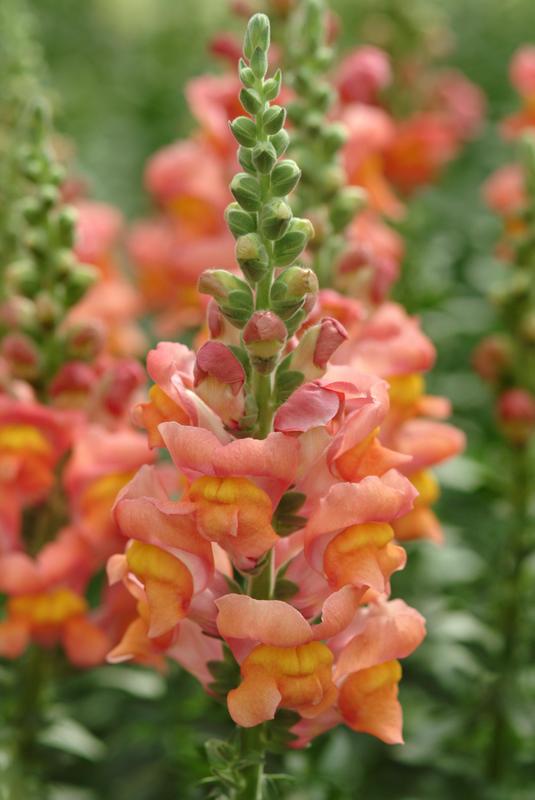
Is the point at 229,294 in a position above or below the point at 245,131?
below

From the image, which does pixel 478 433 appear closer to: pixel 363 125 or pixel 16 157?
pixel 363 125

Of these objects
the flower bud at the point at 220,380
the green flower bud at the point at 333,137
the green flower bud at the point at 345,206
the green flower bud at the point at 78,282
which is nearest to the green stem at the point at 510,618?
the green flower bud at the point at 345,206

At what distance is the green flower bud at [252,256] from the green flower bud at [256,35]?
0.24 meters

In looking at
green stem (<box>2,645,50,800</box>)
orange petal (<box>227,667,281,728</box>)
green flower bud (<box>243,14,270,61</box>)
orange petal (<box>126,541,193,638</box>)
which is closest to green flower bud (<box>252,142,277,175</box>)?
green flower bud (<box>243,14,270,61</box>)

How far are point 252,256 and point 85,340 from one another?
904 millimetres

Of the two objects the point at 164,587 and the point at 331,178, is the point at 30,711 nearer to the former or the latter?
the point at 164,587

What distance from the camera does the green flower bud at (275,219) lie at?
158 centimetres

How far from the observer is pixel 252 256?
1596 mm

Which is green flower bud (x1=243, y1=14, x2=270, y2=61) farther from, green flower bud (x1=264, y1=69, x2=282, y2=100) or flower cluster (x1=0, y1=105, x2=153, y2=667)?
flower cluster (x1=0, y1=105, x2=153, y2=667)

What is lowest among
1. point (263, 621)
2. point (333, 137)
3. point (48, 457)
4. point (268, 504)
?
point (263, 621)

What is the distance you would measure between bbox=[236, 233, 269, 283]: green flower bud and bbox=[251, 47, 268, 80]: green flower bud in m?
0.21

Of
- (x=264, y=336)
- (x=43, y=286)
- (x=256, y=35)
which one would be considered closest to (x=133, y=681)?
(x=43, y=286)

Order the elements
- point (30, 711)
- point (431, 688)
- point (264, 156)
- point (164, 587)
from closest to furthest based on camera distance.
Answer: point (264, 156) → point (164, 587) → point (30, 711) → point (431, 688)

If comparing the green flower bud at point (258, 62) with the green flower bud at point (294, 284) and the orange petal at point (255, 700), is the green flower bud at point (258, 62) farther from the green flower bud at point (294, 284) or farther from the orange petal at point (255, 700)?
the orange petal at point (255, 700)
